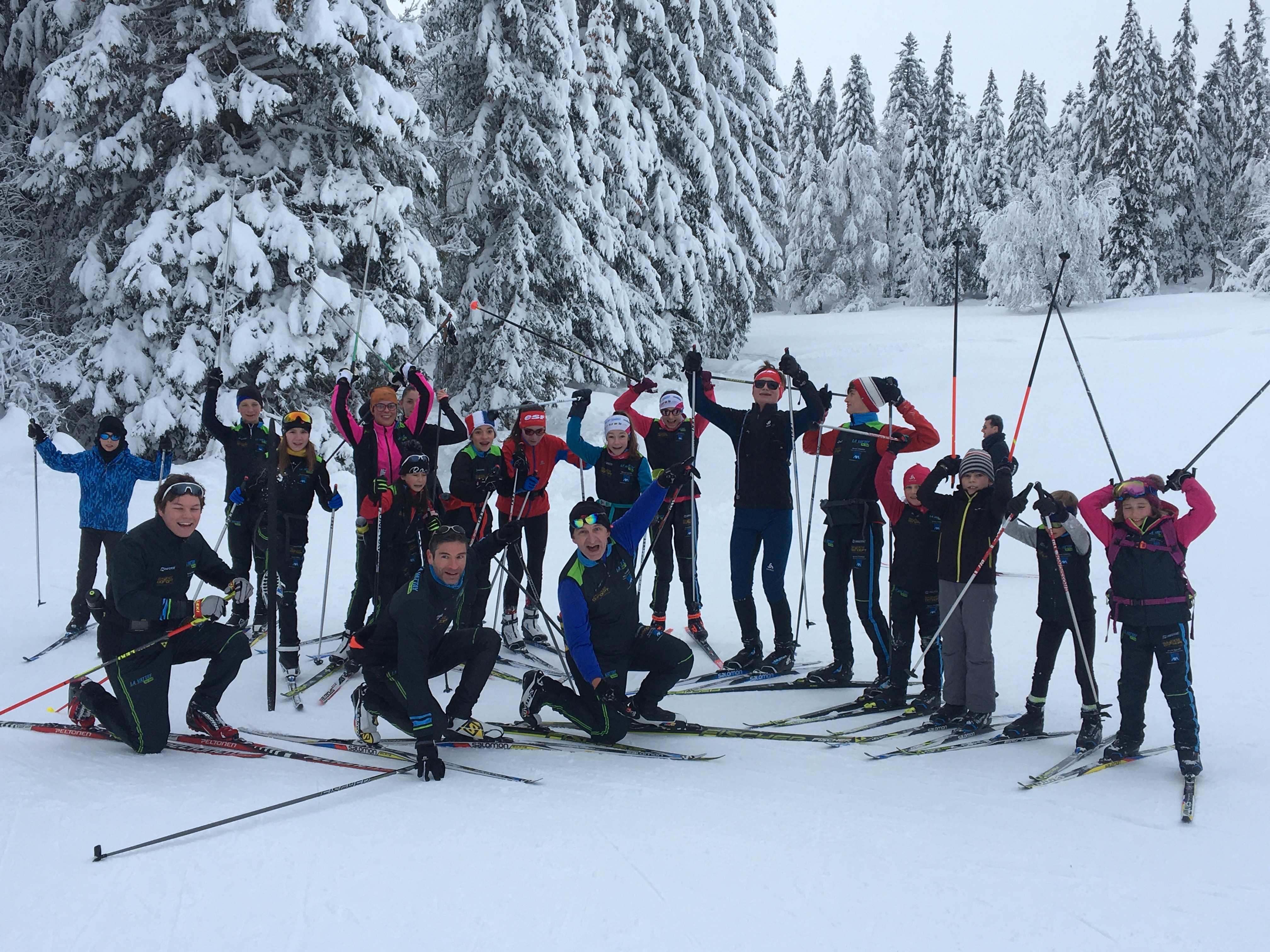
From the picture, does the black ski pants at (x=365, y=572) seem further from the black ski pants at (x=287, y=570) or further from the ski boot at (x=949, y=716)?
the ski boot at (x=949, y=716)

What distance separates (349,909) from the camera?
9.27ft

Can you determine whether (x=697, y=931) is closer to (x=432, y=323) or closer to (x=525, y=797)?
(x=525, y=797)

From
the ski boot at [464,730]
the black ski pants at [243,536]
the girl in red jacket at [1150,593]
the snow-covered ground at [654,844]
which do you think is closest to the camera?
the snow-covered ground at [654,844]

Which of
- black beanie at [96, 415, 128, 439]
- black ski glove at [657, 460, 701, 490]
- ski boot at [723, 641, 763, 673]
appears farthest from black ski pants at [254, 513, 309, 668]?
ski boot at [723, 641, 763, 673]

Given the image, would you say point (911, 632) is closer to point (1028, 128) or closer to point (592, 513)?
point (592, 513)

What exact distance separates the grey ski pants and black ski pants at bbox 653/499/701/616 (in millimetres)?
2127

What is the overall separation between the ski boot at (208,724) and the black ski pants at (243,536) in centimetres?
139

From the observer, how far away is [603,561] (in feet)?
14.9

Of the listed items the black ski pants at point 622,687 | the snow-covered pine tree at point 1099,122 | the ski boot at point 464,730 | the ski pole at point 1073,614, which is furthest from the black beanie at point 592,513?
the snow-covered pine tree at point 1099,122

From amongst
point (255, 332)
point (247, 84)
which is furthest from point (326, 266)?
point (247, 84)

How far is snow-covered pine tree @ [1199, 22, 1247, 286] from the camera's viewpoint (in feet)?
98.2

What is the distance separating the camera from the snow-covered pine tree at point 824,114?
3819 cm

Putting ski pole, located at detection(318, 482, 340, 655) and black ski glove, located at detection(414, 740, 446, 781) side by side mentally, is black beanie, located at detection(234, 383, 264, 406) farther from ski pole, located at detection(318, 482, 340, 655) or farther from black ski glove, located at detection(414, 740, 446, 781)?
black ski glove, located at detection(414, 740, 446, 781)

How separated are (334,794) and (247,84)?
8.96 meters
